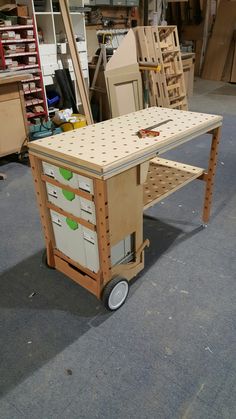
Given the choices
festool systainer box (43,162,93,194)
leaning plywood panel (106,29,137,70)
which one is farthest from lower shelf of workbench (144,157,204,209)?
leaning plywood panel (106,29,137,70)

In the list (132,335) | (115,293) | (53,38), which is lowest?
(132,335)

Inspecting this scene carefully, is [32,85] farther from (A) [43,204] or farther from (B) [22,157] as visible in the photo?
(A) [43,204]

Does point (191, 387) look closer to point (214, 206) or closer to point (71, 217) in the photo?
point (71, 217)

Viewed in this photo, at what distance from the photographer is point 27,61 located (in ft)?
11.1

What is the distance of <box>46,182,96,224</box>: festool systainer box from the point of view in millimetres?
1312

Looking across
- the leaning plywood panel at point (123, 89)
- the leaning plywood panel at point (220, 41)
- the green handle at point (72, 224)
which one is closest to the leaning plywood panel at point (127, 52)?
the leaning plywood panel at point (123, 89)

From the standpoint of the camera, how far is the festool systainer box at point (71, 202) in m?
1.31

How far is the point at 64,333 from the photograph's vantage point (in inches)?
56.1

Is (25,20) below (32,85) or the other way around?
the other way around

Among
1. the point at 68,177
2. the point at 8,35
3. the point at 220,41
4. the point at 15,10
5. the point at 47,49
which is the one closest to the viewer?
the point at 68,177

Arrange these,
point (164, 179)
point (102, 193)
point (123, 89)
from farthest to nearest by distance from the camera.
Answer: point (123, 89) < point (164, 179) < point (102, 193)

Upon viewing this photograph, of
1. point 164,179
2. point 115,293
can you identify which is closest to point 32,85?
point 164,179

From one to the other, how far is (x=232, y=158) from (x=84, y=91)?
5.84 ft

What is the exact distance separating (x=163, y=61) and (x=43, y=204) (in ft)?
11.0
